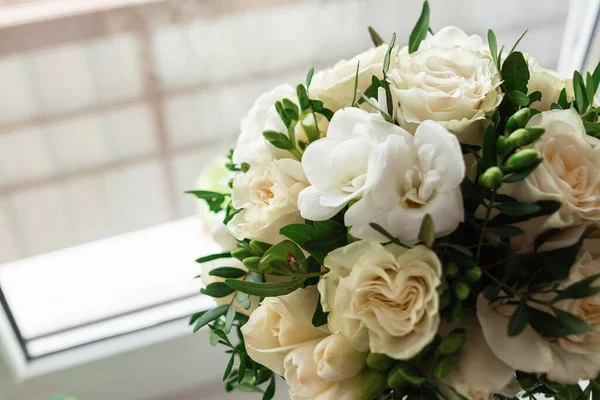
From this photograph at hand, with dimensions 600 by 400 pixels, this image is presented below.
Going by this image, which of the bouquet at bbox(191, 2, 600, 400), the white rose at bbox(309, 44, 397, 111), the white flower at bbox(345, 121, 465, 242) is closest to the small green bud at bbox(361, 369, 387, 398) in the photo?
the bouquet at bbox(191, 2, 600, 400)

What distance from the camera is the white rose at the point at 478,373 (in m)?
0.40

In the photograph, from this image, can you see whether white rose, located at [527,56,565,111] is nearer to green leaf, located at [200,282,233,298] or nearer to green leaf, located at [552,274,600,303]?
green leaf, located at [552,274,600,303]

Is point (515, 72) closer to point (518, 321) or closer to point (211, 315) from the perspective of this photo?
point (518, 321)

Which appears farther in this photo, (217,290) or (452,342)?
(217,290)

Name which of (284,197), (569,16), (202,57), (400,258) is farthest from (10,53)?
(569,16)

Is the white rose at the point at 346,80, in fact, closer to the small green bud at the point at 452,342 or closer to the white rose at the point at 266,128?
the white rose at the point at 266,128

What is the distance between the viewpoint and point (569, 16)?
866 millimetres

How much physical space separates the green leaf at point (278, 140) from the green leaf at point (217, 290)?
13 centimetres

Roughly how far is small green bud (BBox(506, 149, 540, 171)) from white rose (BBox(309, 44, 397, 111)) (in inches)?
5.7

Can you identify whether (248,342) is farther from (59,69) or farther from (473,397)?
(59,69)

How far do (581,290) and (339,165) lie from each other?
0.57ft

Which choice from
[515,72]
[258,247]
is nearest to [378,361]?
[258,247]

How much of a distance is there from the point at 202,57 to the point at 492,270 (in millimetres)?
455

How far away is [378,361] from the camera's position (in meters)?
0.42
